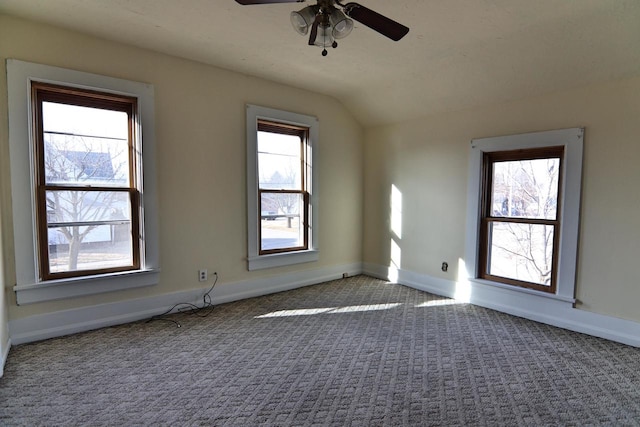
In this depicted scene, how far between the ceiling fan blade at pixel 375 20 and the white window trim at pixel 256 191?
7.42 feet

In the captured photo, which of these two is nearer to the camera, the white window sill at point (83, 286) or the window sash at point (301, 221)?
the white window sill at point (83, 286)

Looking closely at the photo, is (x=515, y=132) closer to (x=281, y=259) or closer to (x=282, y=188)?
(x=282, y=188)

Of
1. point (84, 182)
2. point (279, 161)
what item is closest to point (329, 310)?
point (279, 161)

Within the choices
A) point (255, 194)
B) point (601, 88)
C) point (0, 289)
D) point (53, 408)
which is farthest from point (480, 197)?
point (0, 289)

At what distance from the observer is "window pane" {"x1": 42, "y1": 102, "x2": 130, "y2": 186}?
9.61 ft

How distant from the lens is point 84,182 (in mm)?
3076

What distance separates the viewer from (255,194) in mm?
4094

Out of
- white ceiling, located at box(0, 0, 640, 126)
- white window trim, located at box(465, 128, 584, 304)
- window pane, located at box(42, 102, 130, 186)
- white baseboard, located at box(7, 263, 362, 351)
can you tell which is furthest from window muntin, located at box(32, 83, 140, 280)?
white window trim, located at box(465, 128, 584, 304)

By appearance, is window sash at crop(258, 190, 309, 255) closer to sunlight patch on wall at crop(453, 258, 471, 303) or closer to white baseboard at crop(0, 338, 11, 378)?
sunlight patch on wall at crop(453, 258, 471, 303)

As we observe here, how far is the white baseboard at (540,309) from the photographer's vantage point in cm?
298

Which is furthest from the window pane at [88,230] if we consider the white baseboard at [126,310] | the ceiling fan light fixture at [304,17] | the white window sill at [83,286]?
the ceiling fan light fixture at [304,17]

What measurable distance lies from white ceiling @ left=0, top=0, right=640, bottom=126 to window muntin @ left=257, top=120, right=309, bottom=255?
0.75 metres

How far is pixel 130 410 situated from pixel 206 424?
507 mm

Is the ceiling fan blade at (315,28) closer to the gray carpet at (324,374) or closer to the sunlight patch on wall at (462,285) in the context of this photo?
the gray carpet at (324,374)
